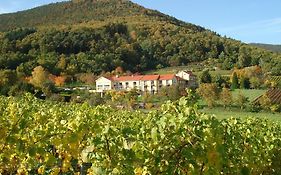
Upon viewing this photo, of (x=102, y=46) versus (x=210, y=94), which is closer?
(x=210, y=94)

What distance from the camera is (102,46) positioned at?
10244 cm

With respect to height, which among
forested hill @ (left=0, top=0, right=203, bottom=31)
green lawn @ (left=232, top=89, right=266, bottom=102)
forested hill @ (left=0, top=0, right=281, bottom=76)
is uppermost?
forested hill @ (left=0, top=0, right=203, bottom=31)

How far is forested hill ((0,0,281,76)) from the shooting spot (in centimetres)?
8556

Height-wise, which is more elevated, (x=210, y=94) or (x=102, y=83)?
(x=102, y=83)

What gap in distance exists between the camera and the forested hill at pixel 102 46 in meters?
85.6

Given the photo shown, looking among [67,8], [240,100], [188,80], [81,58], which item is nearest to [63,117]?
[240,100]

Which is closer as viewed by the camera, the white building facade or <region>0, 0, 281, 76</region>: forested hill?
the white building facade

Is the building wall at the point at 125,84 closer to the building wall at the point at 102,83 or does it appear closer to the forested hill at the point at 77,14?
the building wall at the point at 102,83

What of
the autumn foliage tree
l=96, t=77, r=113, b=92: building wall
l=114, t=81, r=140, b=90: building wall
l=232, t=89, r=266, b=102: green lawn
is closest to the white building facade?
l=114, t=81, r=140, b=90: building wall

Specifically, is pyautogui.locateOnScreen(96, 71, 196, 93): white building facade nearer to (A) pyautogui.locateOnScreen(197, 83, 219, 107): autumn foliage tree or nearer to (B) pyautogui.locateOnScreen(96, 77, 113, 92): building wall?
(B) pyautogui.locateOnScreen(96, 77, 113, 92): building wall

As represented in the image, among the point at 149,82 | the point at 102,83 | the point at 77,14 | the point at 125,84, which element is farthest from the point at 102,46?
the point at 77,14

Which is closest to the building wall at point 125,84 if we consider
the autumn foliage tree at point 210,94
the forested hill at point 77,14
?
the autumn foliage tree at point 210,94

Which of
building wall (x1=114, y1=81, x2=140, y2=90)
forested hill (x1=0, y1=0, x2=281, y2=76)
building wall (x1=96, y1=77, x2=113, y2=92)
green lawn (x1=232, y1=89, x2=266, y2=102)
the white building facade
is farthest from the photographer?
forested hill (x1=0, y1=0, x2=281, y2=76)

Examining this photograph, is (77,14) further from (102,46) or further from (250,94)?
(250,94)
